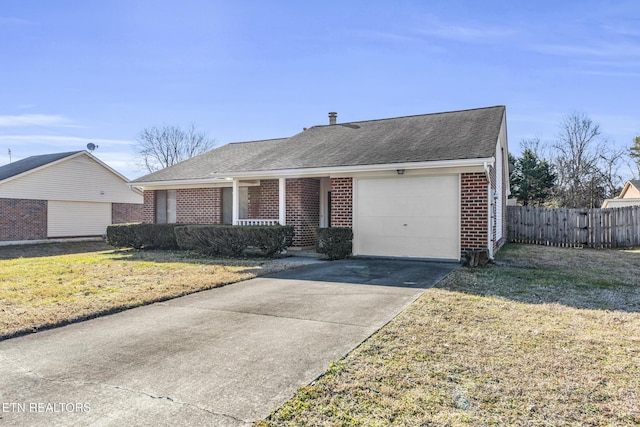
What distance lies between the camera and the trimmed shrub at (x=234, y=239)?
11680 mm

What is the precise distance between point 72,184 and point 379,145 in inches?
743

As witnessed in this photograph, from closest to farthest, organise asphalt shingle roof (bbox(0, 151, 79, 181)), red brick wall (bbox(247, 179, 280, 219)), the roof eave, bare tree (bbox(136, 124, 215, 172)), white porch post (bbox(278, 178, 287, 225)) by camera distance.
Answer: the roof eave, white porch post (bbox(278, 178, 287, 225)), red brick wall (bbox(247, 179, 280, 219)), asphalt shingle roof (bbox(0, 151, 79, 181)), bare tree (bbox(136, 124, 215, 172))

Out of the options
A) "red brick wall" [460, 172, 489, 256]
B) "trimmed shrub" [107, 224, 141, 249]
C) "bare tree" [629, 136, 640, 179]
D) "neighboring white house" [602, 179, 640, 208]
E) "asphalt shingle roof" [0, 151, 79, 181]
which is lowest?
"trimmed shrub" [107, 224, 141, 249]

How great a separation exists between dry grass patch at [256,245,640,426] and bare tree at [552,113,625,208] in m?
32.2

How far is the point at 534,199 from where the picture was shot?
29.9 meters

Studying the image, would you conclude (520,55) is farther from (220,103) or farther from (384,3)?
(220,103)

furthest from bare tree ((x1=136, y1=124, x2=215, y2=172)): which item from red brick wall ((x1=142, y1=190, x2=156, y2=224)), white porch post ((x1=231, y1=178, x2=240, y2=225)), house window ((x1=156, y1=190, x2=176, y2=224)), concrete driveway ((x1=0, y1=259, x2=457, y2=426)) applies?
concrete driveway ((x1=0, y1=259, x2=457, y2=426))

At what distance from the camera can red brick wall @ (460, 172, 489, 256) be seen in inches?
398

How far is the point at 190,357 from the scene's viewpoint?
3.92m

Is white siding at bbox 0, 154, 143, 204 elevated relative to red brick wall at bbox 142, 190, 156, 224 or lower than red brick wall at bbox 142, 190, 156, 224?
elevated

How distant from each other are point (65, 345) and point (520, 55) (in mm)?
15512

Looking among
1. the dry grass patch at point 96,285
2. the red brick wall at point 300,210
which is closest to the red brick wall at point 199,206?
the red brick wall at point 300,210

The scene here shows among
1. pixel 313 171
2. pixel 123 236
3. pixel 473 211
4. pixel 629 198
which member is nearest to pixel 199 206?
pixel 123 236

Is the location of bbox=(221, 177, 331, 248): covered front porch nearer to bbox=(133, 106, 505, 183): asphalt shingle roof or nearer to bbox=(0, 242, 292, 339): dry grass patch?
bbox=(133, 106, 505, 183): asphalt shingle roof
